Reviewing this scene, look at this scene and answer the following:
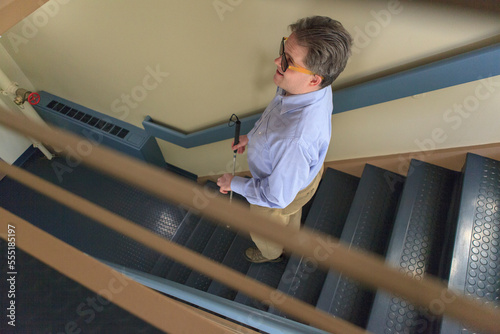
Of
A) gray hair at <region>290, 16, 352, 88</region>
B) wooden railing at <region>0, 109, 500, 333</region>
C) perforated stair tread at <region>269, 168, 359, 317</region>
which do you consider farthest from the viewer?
perforated stair tread at <region>269, 168, 359, 317</region>

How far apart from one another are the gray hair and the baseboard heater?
2293 millimetres

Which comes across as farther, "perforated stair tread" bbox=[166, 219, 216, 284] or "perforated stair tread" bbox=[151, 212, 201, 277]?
"perforated stair tread" bbox=[151, 212, 201, 277]

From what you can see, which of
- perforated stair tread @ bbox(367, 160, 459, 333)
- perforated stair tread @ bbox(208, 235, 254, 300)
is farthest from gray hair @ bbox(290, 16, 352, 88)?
perforated stair tread @ bbox(208, 235, 254, 300)

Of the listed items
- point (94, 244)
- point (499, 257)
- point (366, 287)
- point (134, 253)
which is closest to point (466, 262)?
point (499, 257)

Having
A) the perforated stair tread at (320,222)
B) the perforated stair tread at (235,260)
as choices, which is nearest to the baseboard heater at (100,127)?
the perforated stair tread at (235,260)

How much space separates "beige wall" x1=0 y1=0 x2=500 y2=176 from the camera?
154 cm

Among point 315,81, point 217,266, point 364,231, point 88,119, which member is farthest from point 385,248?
point 88,119

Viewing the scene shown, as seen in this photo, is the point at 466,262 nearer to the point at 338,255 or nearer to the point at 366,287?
the point at 366,287

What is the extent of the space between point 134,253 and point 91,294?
143 cm

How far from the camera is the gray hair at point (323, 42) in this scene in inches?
51.8

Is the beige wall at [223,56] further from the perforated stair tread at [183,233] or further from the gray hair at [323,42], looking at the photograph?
the perforated stair tread at [183,233]

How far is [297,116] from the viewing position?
1.54m

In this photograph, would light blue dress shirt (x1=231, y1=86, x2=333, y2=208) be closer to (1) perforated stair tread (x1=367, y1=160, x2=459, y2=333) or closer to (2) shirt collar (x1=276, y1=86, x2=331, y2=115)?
(2) shirt collar (x1=276, y1=86, x2=331, y2=115)

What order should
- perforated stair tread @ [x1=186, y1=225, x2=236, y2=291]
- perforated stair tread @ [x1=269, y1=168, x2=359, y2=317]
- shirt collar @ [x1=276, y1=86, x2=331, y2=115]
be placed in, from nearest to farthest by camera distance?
1. shirt collar @ [x1=276, y1=86, x2=331, y2=115]
2. perforated stair tread @ [x1=269, y1=168, x2=359, y2=317]
3. perforated stair tread @ [x1=186, y1=225, x2=236, y2=291]
